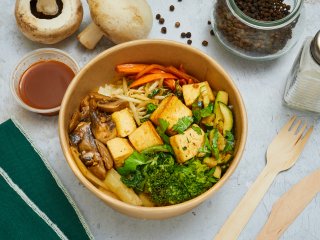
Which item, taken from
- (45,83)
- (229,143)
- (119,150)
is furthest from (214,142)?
(45,83)

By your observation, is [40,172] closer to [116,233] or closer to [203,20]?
[116,233]

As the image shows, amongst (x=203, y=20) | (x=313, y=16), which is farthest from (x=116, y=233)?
(x=313, y=16)

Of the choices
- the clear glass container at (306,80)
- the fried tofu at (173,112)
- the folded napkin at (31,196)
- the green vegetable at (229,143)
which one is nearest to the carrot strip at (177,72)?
the fried tofu at (173,112)

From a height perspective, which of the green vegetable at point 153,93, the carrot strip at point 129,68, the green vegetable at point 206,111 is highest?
the carrot strip at point 129,68

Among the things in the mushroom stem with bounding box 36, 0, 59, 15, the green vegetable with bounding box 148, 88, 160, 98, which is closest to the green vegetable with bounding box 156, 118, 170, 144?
the green vegetable with bounding box 148, 88, 160, 98

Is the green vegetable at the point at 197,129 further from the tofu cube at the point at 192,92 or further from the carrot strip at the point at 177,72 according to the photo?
the carrot strip at the point at 177,72

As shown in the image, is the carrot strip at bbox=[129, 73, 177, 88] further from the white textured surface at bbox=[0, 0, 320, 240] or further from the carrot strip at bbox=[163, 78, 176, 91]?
the white textured surface at bbox=[0, 0, 320, 240]

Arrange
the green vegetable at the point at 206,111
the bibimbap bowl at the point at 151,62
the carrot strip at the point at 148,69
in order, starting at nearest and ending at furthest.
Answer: the bibimbap bowl at the point at 151,62
the green vegetable at the point at 206,111
the carrot strip at the point at 148,69
